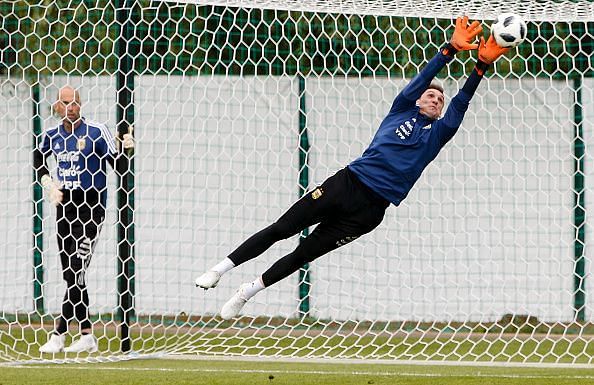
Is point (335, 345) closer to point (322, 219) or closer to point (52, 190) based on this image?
point (322, 219)

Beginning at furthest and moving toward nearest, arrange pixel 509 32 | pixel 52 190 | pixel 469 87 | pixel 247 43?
1. pixel 247 43
2. pixel 52 190
3. pixel 469 87
4. pixel 509 32

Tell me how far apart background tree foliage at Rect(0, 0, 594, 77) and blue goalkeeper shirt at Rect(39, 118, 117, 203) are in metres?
0.77

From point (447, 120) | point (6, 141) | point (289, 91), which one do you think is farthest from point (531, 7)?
point (6, 141)

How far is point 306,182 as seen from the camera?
11.4 meters

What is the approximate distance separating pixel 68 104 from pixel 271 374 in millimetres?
3111

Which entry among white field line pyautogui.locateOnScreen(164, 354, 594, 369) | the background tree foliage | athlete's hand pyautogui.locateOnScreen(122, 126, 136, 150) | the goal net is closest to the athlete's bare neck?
athlete's hand pyautogui.locateOnScreen(122, 126, 136, 150)

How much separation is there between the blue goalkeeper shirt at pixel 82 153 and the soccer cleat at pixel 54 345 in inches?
48.1

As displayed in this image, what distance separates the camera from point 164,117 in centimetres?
1127

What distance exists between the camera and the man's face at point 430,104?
8.37 metres

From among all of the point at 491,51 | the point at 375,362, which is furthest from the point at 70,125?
the point at 491,51

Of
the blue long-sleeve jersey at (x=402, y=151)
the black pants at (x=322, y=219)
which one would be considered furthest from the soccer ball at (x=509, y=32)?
the black pants at (x=322, y=219)

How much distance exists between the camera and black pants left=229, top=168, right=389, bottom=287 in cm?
806

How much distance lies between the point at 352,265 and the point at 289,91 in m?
1.79

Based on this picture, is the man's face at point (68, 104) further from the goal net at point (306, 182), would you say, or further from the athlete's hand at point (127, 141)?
the goal net at point (306, 182)
